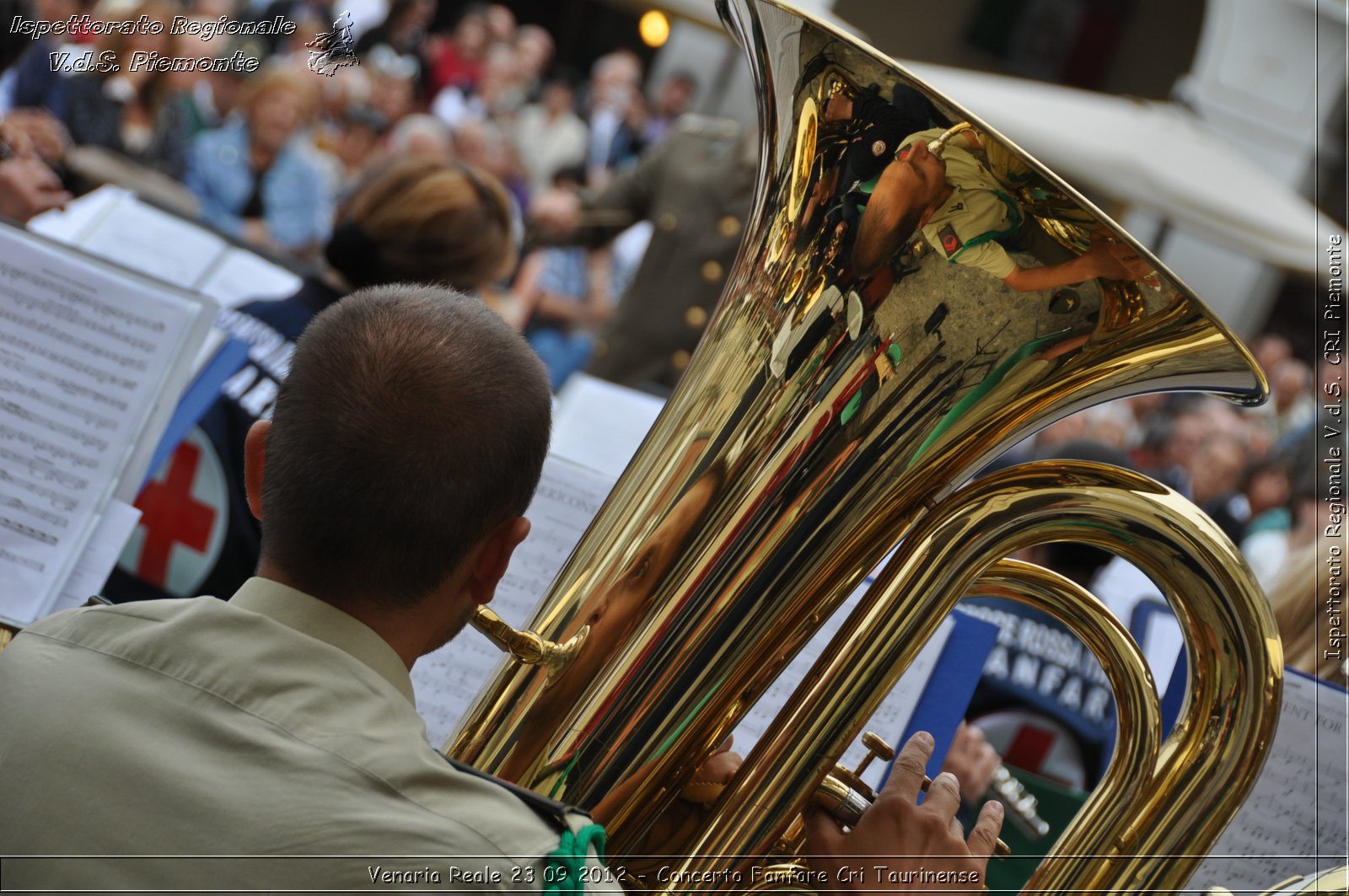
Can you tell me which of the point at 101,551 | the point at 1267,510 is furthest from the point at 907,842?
the point at 1267,510

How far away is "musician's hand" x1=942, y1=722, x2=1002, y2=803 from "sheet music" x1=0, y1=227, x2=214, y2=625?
4.57ft

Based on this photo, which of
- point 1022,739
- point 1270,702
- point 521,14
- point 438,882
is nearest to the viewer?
point 438,882

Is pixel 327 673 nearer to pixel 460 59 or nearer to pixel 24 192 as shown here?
pixel 24 192

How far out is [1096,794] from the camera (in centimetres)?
150

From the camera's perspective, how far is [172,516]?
2191mm

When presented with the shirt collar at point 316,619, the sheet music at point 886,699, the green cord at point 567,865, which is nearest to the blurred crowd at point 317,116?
the sheet music at point 886,699

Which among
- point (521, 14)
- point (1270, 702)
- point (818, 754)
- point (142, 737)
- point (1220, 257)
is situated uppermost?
point (1220, 257)

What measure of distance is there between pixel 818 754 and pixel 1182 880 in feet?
1.66

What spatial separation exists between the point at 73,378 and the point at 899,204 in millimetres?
1220

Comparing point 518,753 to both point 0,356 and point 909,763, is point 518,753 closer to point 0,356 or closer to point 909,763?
point 909,763

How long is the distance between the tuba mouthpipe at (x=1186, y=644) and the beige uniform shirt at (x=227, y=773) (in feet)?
1.34

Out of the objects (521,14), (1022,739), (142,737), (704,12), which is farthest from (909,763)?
(521,14)

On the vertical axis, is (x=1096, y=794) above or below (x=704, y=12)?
below

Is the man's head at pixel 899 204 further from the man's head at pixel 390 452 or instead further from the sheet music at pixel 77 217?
the sheet music at pixel 77 217
